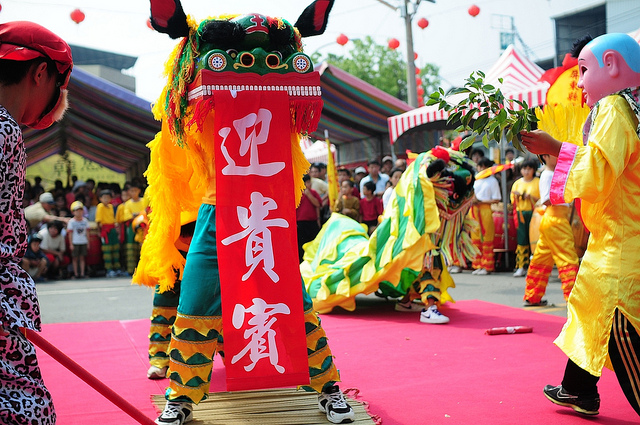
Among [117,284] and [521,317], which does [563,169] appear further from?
[117,284]

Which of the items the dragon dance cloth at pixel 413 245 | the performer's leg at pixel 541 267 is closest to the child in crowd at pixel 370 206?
the performer's leg at pixel 541 267

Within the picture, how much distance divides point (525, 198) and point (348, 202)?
2.47 metres

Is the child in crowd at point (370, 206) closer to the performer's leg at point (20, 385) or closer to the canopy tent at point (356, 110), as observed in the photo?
the canopy tent at point (356, 110)

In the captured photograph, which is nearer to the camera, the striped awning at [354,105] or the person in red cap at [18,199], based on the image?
the person in red cap at [18,199]

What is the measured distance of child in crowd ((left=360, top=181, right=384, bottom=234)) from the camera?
918 centimetres

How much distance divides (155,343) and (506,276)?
587 centimetres

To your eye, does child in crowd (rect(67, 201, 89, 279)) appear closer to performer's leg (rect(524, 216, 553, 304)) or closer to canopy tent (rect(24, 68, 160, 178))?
canopy tent (rect(24, 68, 160, 178))

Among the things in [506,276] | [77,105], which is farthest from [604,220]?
[77,105]

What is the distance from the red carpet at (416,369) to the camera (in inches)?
110

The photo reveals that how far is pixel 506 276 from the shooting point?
27.2ft

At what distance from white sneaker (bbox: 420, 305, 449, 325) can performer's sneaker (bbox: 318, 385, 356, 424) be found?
2226mm

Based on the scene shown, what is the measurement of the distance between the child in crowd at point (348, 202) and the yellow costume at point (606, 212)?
6459mm

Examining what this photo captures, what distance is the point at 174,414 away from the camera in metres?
2.61

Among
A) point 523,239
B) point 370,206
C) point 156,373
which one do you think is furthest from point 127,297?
point 523,239
